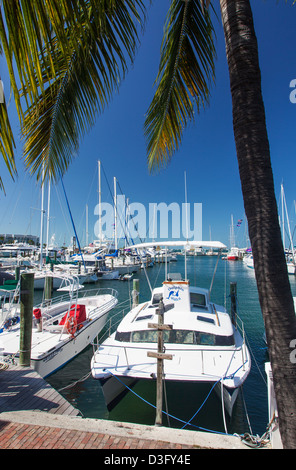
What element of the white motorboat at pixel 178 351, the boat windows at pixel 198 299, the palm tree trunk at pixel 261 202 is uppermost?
the palm tree trunk at pixel 261 202

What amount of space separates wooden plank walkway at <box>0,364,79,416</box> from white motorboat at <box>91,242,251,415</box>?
120cm

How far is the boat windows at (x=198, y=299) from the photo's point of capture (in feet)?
32.9

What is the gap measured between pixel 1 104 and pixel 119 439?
4506mm

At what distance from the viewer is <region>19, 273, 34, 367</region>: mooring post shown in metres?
7.60

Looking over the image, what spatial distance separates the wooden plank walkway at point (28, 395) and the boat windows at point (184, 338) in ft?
8.96

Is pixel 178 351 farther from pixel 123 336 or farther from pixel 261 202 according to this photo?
pixel 261 202

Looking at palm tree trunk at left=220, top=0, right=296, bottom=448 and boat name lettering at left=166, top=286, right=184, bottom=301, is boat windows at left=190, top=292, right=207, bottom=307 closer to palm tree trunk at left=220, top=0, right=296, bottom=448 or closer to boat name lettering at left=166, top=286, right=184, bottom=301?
boat name lettering at left=166, top=286, right=184, bottom=301

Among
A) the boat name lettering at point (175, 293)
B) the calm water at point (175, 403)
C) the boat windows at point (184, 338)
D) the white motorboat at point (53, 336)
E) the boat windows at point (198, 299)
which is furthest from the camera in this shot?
the boat windows at point (198, 299)

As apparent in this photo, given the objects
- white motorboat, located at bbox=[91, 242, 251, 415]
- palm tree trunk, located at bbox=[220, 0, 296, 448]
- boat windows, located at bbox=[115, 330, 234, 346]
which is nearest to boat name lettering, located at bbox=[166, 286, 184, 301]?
white motorboat, located at bbox=[91, 242, 251, 415]

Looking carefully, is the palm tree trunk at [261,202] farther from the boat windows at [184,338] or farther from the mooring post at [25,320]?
the mooring post at [25,320]

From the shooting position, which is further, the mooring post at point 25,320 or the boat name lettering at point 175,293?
the boat name lettering at point 175,293

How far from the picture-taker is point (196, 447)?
11.9 feet
